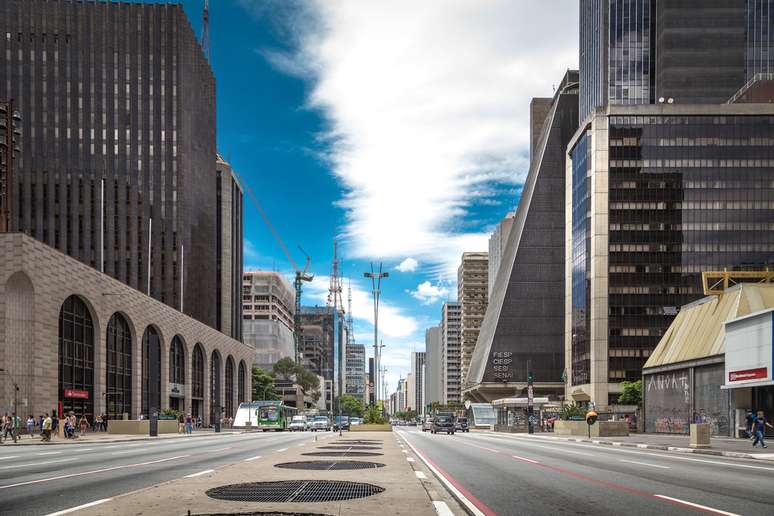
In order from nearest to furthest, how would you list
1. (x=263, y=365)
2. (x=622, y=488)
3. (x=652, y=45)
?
(x=622, y=488) < (x=652, y=45) < (x=263, y=365)

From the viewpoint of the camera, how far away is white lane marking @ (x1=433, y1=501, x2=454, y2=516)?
401 inches

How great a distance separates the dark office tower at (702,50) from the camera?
138 metres

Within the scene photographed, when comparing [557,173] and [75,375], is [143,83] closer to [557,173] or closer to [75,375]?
[75,375]

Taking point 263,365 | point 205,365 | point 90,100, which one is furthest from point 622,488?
point 263,365

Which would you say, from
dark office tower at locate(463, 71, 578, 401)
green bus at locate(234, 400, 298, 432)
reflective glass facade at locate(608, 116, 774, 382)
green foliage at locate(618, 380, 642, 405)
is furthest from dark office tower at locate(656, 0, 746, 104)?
green bus at locate(234, 400, 298, 432)

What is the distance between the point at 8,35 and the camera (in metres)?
110

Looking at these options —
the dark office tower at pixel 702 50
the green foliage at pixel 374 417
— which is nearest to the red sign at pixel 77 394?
the green foliage at pixel 374 417

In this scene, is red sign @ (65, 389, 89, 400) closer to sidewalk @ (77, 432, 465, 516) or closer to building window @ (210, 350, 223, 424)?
building window @ (210, 350, 223, 424)

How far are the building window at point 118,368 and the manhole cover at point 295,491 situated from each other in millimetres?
57549

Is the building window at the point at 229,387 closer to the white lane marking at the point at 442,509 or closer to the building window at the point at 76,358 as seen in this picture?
the building window at the point at 76,358

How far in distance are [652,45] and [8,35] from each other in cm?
10692

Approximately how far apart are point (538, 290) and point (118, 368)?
10445cm

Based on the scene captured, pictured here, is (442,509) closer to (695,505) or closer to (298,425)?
(695,505)

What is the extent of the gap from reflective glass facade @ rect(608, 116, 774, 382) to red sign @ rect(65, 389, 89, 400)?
260 feet
